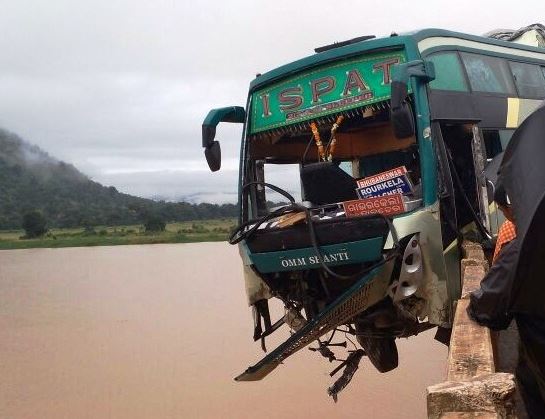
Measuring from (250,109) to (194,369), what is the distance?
271 inches

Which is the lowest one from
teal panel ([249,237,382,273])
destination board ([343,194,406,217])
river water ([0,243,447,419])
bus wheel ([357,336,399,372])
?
river water ([0,243,447,419])

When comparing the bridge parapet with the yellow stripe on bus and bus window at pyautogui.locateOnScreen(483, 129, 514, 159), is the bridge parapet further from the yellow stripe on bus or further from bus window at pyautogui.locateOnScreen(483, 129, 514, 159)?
the yellow stripe on bus

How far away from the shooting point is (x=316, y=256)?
4.50 meters

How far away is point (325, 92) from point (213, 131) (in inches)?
46.8

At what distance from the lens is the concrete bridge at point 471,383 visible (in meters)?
1.77

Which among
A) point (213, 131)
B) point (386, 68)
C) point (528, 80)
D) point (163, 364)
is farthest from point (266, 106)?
point (163, 364)

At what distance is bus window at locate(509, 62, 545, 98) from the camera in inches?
252

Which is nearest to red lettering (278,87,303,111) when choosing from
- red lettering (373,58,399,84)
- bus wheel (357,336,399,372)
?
red lettering (373,58,399,84)

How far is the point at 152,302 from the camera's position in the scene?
19.6 m

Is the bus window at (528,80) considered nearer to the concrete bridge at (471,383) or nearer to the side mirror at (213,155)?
the side mirror at (213,155)

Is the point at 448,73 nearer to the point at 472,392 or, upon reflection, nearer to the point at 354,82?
the point at 354,82

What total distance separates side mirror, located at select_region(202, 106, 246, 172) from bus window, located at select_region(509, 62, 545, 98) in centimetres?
287

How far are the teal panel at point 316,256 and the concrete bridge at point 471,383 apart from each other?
33.2 inches

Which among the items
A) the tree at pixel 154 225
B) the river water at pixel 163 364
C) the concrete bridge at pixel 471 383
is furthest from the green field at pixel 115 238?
the concrete bridge at pixel 471 383
